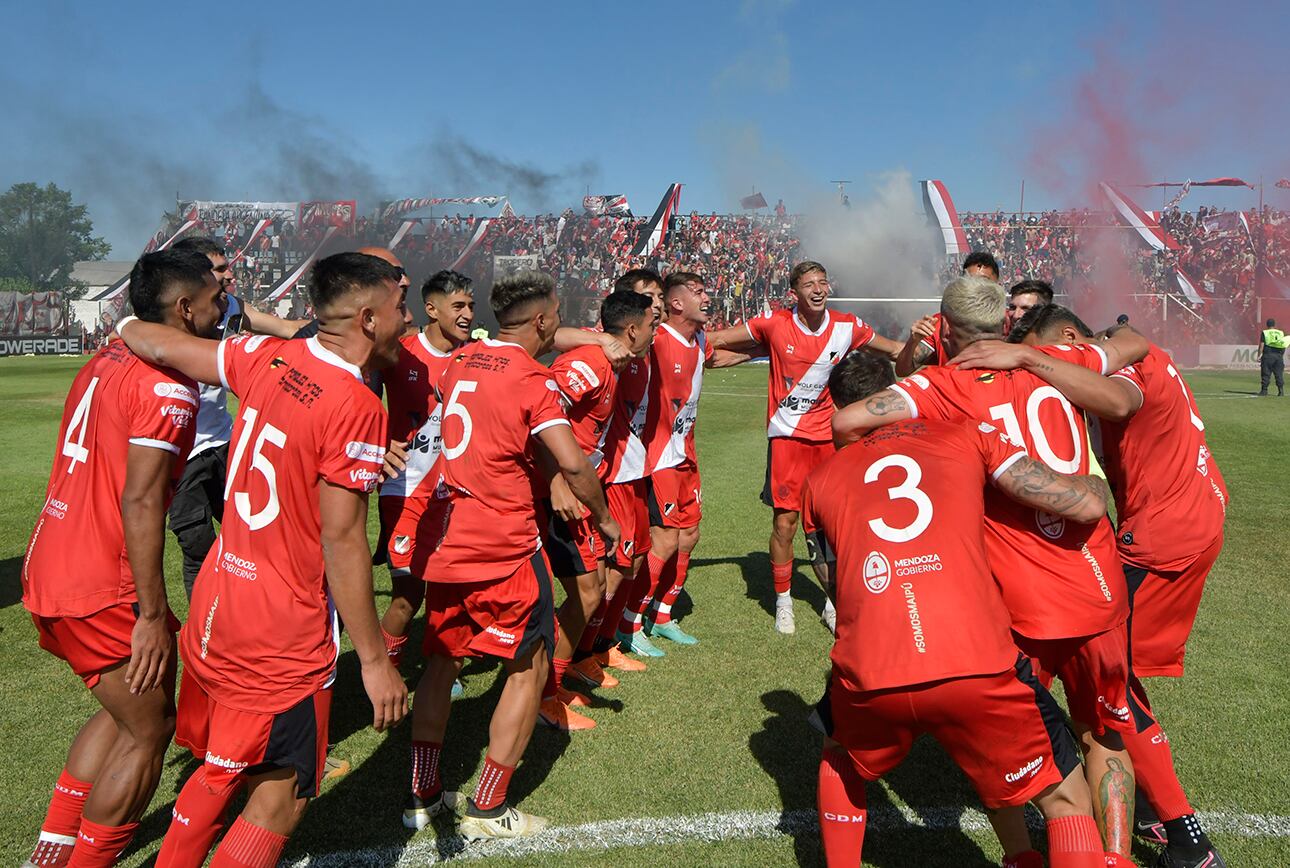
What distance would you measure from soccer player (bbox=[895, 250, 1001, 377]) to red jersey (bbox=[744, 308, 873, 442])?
698 millimetres

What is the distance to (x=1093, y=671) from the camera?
3.39 meters

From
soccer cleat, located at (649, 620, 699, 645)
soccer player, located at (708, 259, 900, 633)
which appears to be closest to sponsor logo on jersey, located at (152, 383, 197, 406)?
soccer cleat, located at (649, 620, 699, 645)

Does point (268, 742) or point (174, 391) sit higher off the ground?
point (174, 391)

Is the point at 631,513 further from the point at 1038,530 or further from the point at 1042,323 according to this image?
the point at 1038,530

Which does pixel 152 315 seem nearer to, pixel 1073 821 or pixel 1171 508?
pixel 1073 821

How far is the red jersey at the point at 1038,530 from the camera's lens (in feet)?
10.7

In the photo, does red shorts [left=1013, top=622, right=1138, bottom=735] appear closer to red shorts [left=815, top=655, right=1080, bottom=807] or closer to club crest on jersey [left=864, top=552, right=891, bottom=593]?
red shorts [left=815, top=655, right=1080, bottom=807]

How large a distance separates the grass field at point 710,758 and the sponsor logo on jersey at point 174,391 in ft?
6.42

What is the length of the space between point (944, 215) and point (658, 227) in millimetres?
13832

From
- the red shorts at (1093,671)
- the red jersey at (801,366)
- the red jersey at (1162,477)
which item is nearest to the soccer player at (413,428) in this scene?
the red jersey at (801,366)

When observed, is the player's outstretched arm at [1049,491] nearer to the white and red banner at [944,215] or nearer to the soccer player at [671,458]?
the soccer player at [671,458]

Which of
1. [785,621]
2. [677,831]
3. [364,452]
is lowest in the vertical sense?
[677,831]

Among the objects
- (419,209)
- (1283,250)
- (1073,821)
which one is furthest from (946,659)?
(1283,250)

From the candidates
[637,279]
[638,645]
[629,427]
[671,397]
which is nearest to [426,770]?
[638,645]
